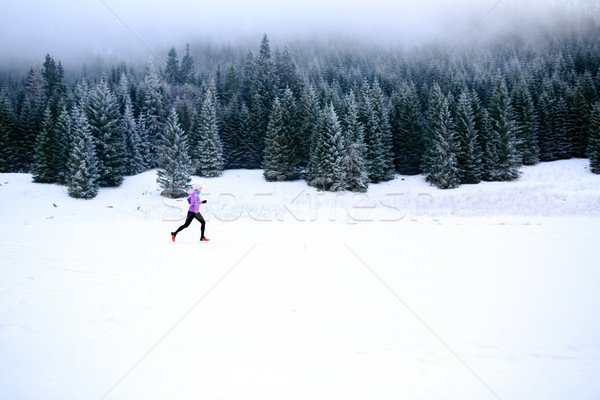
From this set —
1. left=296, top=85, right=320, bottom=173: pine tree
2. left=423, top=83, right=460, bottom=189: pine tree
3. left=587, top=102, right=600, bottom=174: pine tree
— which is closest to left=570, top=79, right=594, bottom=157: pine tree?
left=587, top=102, right=600, bottom=174: pine tree

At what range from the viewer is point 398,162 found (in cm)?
4419

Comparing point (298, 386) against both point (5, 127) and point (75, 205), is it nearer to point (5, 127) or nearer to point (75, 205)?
point (75, 205)

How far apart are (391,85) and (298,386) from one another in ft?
243

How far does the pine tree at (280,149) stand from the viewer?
39844 mm

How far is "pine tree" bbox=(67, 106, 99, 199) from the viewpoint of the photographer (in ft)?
98.0

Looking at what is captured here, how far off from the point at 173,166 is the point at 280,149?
13334 mm

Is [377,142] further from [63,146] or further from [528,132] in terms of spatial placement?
[63,146]

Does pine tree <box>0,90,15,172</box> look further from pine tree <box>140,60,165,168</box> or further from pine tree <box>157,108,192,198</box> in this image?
pine tree <box>157,108,192,198</box>

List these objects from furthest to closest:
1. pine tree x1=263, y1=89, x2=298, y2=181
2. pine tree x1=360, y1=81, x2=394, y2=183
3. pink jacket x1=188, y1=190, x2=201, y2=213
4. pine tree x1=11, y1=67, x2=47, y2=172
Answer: pine tree x1=11, y1=67, x2=47, y2=172 → pine tree x1=263, y1=89, x2=298, y2=181 → pine tree x1=360, y1=81, x2=394, y2=183 → pink jacket x1=188, y1=190, x2=201, y2=213

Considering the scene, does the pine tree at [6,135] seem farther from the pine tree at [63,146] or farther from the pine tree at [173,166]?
the pine tree at [173,166]

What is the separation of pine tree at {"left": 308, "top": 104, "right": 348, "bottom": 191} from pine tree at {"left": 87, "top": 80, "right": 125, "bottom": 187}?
22935 mm

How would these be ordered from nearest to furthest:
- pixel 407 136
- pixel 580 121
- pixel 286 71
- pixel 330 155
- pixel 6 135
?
pixel 330 155
pixel 6 135
pixel 580 121
pixel 407 136
pixel 286 71

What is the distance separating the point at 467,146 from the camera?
37281mm

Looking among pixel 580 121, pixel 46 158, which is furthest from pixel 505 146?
pixel 46 158
